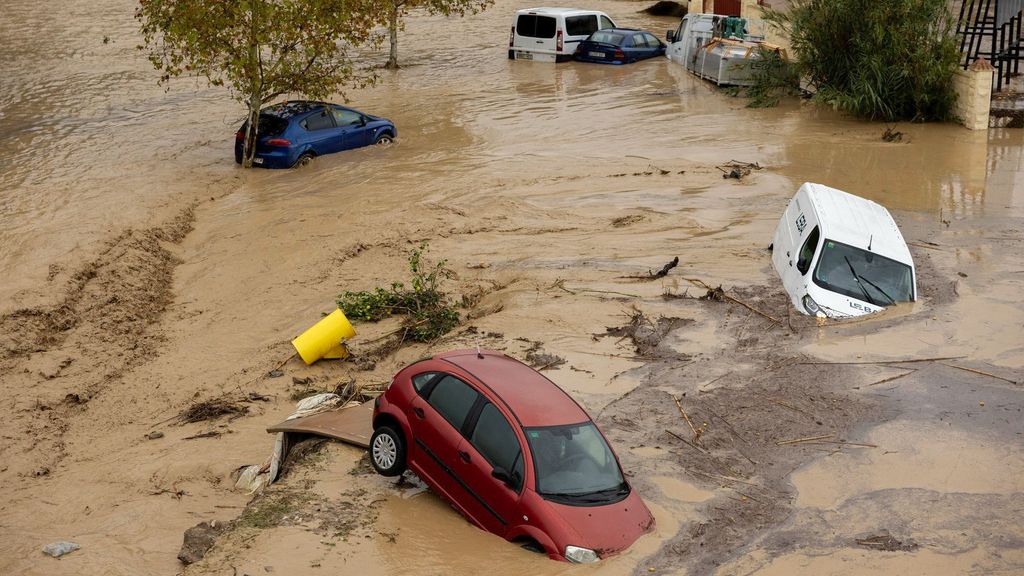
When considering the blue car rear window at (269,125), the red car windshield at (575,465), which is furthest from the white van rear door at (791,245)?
the blue car rear window at (269,125)

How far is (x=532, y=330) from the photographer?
12.7m

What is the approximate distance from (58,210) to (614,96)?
555 inches

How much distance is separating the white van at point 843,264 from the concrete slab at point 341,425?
5760mm

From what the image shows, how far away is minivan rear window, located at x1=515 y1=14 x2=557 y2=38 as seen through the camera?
31.2 m

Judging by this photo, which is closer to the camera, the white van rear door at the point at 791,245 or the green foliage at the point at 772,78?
the white van rear door at the point at 791,245

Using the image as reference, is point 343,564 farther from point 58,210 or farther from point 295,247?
point 58,210

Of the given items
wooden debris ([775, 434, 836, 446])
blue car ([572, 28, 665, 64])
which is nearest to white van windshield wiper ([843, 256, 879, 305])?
wooden debris ([775, 434, 836, 446])

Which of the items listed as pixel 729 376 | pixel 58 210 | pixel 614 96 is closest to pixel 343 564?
pixel 729 376

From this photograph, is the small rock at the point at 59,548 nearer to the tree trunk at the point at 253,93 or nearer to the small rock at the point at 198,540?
the small rock at the point at 198,540

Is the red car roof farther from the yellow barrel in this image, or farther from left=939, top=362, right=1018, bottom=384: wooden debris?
left=939, top=362, right=1018, bottom=384: wooden debris

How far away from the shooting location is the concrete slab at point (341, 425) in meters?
9.64

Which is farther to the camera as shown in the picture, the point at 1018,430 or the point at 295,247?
the point at 295,247

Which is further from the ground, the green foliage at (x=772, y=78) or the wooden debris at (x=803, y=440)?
the green foliage at (x=772, y=78)

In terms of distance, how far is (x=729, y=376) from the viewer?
37.2 feet
